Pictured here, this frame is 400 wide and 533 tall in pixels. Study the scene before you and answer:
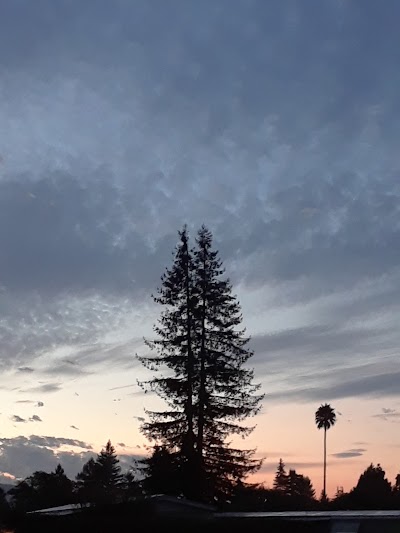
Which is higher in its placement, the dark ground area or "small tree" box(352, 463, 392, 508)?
"small tree" box(352, 463, 392, 508)

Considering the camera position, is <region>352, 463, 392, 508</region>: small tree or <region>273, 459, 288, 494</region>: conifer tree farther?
<region>273, 459, 288, 494</region>: conifer tree

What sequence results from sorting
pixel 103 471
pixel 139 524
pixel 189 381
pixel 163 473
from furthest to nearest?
pixel 103 471, pixel 189 381, pixel 163 473, pixel 139 524

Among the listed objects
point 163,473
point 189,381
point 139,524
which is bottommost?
point 139,524

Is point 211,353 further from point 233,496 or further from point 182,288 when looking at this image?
point 233,496

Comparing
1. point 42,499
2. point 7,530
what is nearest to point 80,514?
point 7,530

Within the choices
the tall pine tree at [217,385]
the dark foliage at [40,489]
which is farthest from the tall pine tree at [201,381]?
the dark foliage at [40,489]

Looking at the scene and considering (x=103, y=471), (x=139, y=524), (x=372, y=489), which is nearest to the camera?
(x=139, y=524)

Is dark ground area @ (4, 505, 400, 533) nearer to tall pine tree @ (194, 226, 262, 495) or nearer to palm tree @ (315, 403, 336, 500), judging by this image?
tall pine tree @ (194, 226, 262, 495)

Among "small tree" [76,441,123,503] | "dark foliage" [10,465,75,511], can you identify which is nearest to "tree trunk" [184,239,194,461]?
"dark foliage" [10,465,75,511]

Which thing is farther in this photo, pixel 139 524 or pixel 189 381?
pixel 189 381

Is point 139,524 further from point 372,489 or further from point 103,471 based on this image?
point 103,471

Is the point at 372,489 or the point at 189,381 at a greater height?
the point at 189,381

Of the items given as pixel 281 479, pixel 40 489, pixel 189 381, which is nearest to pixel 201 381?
pixel 189 381

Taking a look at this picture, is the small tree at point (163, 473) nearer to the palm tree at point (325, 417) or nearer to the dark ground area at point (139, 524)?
the dark ground area at point (139, 524)
